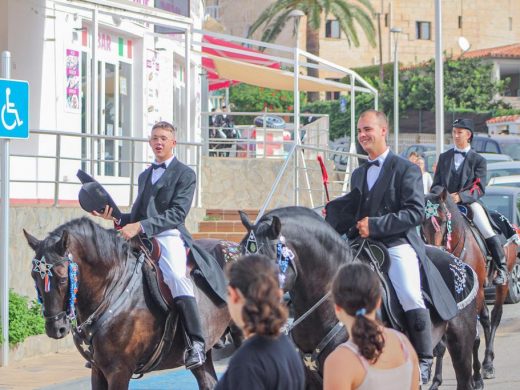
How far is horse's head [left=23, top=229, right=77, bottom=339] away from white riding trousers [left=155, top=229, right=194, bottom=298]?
2.95 ft

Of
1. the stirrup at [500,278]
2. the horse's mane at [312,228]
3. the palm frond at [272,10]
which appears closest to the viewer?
the horse's mane at [312,228]

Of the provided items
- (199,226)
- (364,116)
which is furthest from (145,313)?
(199,226)

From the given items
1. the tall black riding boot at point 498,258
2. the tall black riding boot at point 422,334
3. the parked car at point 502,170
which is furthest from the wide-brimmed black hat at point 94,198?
the parked car at point 502,170

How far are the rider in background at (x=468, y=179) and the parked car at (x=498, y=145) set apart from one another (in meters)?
22.5

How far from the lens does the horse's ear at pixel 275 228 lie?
7.47 metres

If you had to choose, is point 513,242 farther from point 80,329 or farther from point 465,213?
point 80,329

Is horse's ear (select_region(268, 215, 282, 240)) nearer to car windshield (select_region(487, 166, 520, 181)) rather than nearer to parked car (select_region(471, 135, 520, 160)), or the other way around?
car windshield (select_region(487, 166, 520, 181))

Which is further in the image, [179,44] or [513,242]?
[179,44]

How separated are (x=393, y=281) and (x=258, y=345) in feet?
12.4

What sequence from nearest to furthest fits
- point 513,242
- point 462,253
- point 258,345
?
point 258,345
point 462,253
point 513,242

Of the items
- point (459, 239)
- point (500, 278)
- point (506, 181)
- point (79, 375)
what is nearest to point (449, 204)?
point (459, 239)

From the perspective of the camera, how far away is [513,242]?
14.3 m

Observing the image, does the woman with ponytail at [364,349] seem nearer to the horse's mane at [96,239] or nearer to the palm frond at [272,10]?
the horse's mane at [96,239]

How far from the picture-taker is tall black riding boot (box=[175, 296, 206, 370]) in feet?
30.0
